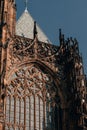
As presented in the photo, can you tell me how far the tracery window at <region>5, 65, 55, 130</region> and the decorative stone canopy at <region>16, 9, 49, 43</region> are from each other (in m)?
3.34

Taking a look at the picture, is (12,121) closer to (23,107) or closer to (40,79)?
(23,107)

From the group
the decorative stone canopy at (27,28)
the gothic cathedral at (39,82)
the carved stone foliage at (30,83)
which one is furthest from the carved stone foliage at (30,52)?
the decorative stone canopy at (27,28)

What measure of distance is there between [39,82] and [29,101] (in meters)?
1.32

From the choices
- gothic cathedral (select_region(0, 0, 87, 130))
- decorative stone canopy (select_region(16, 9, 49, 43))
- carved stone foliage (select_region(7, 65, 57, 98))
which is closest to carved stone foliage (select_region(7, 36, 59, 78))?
gothic cathedral (select_region(0, 0, 87, 130))

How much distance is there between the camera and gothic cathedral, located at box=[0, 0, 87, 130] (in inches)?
786

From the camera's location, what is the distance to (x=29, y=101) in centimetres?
2056

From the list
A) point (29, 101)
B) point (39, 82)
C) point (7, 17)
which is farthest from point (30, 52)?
point (29, 101)

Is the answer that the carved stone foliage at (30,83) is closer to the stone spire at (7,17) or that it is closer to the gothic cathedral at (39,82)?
the gothic cathedral at (39,82)

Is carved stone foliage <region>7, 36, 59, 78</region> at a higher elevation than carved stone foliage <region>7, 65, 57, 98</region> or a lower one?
higher

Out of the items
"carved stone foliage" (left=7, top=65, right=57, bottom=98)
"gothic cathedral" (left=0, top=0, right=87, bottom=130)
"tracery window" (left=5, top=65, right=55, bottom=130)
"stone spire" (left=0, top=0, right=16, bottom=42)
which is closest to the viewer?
"tracery window" (left=5, top=65, right=55, bottom=130)

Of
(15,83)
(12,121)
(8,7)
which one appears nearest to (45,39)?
(8,7)

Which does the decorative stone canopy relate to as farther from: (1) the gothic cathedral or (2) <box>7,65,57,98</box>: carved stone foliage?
(2) <box>7,65,57,98</box>: carved stone foliage

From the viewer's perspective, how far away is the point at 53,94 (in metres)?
21.4

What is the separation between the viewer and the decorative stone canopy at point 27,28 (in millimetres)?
24467
